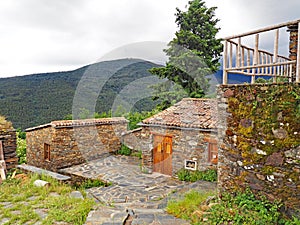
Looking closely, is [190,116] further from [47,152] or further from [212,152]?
[47,152]

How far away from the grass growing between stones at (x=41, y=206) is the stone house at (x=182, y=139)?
4.02 meters

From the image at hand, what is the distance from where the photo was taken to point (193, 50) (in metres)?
16.5

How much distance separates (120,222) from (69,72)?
23491 millimetres

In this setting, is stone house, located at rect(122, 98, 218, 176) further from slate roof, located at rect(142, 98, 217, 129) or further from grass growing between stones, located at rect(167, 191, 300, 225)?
grass growing between stones, located at rect(167, 191, 300, 225)

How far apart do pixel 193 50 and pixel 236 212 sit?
13588 millimetres

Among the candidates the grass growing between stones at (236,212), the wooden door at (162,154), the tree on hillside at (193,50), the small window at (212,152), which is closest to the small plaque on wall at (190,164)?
the small window at (212,152)

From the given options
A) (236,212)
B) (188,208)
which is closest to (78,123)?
(188,208)

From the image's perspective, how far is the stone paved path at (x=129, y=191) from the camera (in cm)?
478

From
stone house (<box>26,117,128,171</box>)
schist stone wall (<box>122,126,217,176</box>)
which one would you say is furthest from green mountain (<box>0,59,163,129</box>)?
schist stone wall (<box>122,126,217,176</box>)

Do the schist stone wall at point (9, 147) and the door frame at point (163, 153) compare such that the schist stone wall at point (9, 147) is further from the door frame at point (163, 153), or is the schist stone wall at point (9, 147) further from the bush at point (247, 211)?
the bush at point (247, 211)

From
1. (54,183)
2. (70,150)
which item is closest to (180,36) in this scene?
(70,150)

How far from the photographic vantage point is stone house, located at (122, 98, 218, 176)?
8.66 m

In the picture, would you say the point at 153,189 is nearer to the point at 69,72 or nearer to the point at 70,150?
the point at 70,150

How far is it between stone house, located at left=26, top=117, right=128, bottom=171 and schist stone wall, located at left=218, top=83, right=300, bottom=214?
326 inches
